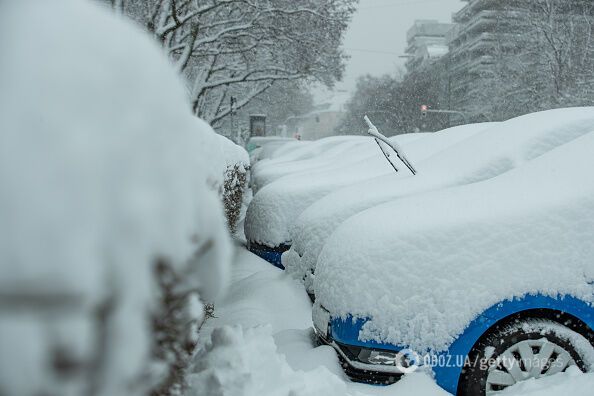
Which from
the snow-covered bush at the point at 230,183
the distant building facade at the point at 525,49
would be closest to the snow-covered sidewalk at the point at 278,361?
the snow-covered bush at the point at 230,183

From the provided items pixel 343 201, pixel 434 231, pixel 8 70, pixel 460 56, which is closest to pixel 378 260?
pixel 434 231

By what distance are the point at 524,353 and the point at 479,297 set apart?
346 mm

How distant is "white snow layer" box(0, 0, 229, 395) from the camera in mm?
804

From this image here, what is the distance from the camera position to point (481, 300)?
2514 mm

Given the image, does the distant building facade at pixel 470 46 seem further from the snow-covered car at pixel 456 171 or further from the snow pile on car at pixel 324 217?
the snow pile on car at pixel 324 217

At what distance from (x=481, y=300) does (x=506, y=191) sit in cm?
75

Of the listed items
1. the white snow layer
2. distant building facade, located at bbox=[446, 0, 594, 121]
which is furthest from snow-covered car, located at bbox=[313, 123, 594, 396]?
distant building facade, located at bbox=[446, 0, 594, 121]

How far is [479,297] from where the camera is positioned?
8.26ft

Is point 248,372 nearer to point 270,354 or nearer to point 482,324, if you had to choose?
point 270,354

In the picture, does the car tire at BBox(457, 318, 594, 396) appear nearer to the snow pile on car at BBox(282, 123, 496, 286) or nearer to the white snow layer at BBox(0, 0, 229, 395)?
the snow pile on car at BBox(282, 123, 496, 286)

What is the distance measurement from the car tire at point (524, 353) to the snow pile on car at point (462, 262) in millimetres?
150

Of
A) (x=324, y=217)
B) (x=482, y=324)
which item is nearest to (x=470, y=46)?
(x=324, y=217)

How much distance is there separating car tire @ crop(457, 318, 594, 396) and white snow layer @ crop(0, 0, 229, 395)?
1.89 metres

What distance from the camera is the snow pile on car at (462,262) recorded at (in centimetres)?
253
